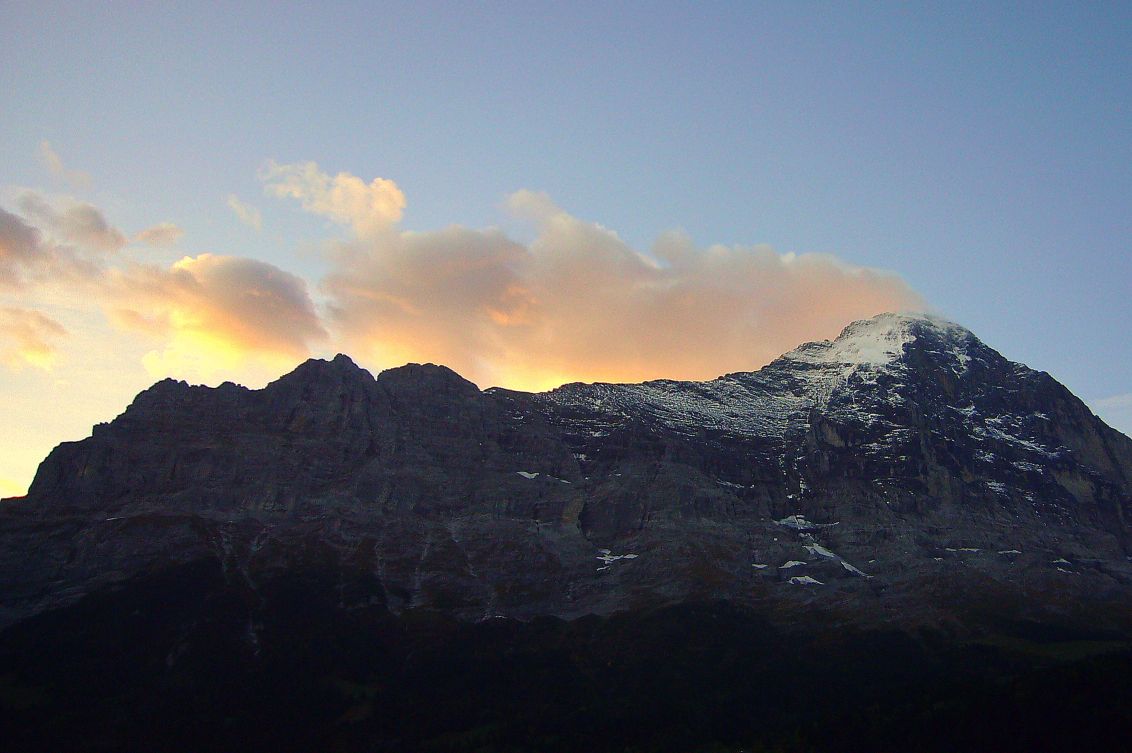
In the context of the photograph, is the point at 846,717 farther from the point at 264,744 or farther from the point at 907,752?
the point at 264,744

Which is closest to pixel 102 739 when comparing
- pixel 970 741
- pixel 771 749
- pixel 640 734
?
pixel 640 734

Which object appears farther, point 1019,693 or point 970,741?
point 1019,693

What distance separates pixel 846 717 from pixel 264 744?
10557 centimetres

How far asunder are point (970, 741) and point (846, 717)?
69.4ft

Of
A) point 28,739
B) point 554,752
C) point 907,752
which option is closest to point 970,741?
point 907,752

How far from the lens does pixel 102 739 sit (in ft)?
638

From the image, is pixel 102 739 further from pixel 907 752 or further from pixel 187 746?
pixel 907 752

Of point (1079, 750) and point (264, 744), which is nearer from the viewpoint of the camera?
point (1079, 750)

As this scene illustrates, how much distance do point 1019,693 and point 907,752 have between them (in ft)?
93.2

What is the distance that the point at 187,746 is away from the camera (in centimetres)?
19475

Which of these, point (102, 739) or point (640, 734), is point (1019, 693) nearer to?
point (640, 734)

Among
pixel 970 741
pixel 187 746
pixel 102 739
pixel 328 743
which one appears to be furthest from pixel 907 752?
pixel 102 739

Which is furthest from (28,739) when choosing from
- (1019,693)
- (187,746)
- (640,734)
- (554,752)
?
(1019,693)

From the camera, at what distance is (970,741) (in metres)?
183
